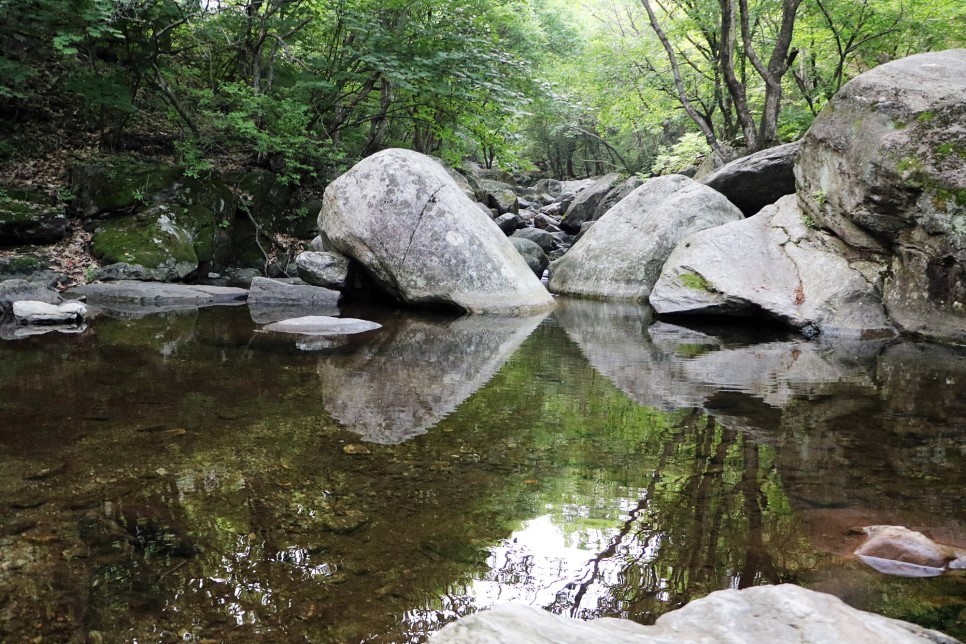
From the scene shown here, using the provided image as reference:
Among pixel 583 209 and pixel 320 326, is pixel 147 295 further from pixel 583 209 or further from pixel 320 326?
pixel 583 209

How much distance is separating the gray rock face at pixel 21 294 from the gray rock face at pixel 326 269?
10.1ft

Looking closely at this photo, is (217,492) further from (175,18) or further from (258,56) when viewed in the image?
(258,56)

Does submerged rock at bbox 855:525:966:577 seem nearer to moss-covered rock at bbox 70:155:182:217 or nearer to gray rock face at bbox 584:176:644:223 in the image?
moss-covered rock at bbox 70:155:182:217

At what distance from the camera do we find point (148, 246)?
379 inches

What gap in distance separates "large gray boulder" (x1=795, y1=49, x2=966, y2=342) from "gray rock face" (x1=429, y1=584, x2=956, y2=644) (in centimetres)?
641

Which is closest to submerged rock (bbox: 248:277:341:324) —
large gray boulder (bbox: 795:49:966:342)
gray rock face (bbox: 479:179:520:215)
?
large gray boulder (bbox: 795:49:966:342)

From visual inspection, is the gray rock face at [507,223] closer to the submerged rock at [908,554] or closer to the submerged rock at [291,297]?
the submerged rock at [291,297]

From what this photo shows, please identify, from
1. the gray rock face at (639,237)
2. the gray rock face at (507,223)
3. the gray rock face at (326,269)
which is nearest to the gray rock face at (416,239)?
the gray rock face at (326,269)

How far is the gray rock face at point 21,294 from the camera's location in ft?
23.7

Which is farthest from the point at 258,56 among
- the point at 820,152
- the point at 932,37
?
the point at 932,37

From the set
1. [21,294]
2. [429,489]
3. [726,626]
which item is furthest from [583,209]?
[726,626]

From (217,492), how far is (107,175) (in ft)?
31.8

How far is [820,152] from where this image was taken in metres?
8.05

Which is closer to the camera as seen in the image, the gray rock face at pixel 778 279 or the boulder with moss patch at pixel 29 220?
the gray rock face at pixel 778 279
